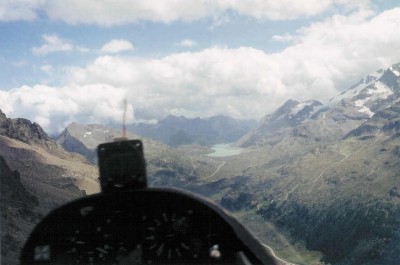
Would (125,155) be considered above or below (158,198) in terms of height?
above

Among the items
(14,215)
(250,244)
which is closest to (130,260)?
(250,244)

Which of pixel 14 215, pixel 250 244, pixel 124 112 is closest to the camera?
pixel 250 244

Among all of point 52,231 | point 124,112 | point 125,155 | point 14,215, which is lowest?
point 14,215

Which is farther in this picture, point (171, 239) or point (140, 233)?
point (140, 233)

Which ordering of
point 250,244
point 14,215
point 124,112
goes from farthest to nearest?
point 14,215, point 124,112, point 250,244

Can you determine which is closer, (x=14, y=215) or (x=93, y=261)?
(x=93, y=261)

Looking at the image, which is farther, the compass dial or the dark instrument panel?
the compass dial

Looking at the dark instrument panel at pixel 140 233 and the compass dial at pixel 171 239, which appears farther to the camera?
the compass dial at pixel 171 239

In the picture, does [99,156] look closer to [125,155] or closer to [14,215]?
[125,155]
